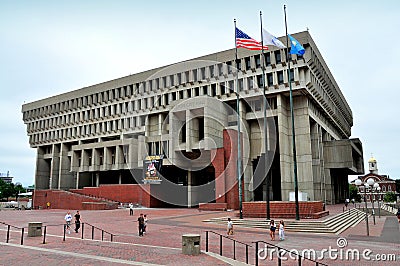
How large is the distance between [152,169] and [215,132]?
10.7 m

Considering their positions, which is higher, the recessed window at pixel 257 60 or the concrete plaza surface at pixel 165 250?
the recessed window at pixel 257 60

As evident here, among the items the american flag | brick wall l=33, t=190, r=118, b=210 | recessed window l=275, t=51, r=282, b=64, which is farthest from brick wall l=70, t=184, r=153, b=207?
the american flag

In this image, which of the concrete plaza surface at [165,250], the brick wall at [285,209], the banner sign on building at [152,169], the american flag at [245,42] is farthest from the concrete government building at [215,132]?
the concrete plaza surface at [165,250]

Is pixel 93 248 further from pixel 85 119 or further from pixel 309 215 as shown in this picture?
pixel 85 119

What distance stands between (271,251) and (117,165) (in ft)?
162

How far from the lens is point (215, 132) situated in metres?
48.2

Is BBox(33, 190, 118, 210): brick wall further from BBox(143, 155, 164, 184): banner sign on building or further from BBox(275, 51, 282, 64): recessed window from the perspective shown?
BBox(275, 51, 282, 64): recessed window

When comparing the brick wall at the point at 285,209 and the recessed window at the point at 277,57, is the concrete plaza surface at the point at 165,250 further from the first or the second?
the recessed window at the point at 277,57

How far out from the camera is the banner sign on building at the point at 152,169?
48531 mm

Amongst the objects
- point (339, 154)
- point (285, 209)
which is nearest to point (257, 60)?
point (339, 154)

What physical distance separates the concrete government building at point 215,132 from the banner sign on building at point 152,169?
26cm

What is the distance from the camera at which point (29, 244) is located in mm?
15406

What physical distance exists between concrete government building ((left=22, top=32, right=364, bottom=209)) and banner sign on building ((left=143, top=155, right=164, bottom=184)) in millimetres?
261

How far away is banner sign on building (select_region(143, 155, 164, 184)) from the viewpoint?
159 ft
